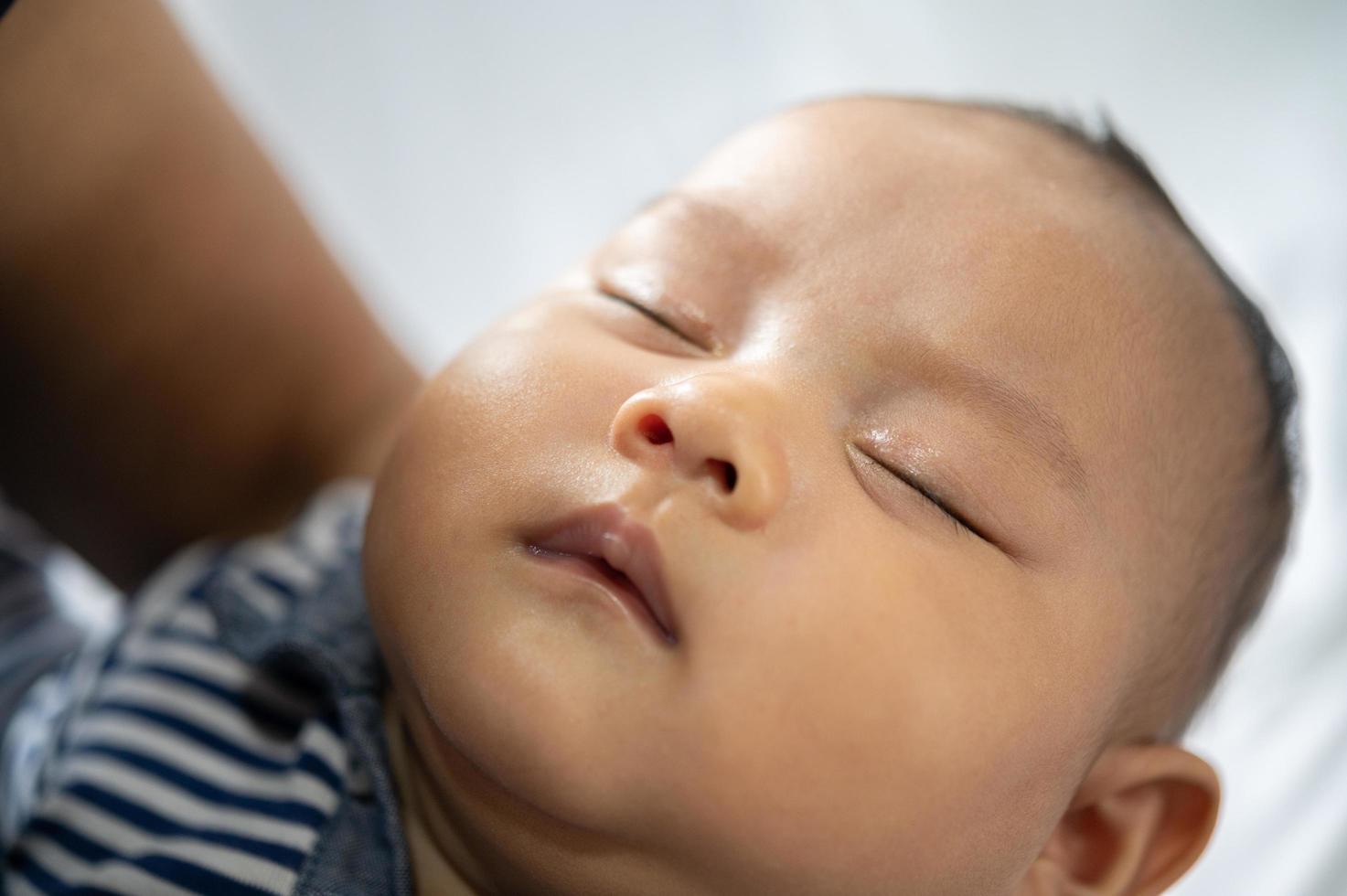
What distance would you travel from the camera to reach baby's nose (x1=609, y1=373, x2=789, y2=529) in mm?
620

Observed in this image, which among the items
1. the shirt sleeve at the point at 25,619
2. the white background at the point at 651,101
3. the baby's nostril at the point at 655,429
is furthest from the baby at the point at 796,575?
the white background at the point at 651,101

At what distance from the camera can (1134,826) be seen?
0.80 m

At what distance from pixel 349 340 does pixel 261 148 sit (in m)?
0.21

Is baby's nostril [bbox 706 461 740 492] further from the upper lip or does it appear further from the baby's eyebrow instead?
the baby's eyebrow

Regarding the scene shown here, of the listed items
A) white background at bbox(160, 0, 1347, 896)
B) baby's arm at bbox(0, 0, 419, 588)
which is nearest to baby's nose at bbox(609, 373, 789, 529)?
baby's arm at bbox(0, 0, 419, 588)

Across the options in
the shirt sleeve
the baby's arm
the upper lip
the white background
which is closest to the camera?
the upper lip

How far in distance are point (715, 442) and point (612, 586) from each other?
10cm

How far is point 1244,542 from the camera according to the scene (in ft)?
2.68

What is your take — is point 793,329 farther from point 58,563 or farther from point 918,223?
point 58,563

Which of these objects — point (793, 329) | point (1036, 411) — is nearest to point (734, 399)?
point (793, 329)

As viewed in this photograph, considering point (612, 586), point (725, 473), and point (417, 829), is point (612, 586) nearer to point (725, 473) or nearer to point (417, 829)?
point (725, 473)

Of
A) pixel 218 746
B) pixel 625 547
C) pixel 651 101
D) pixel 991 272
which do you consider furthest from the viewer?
pixel 651 101

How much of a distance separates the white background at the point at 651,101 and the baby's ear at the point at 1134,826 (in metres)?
0.60

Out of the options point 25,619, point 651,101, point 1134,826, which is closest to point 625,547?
point 1134,826
